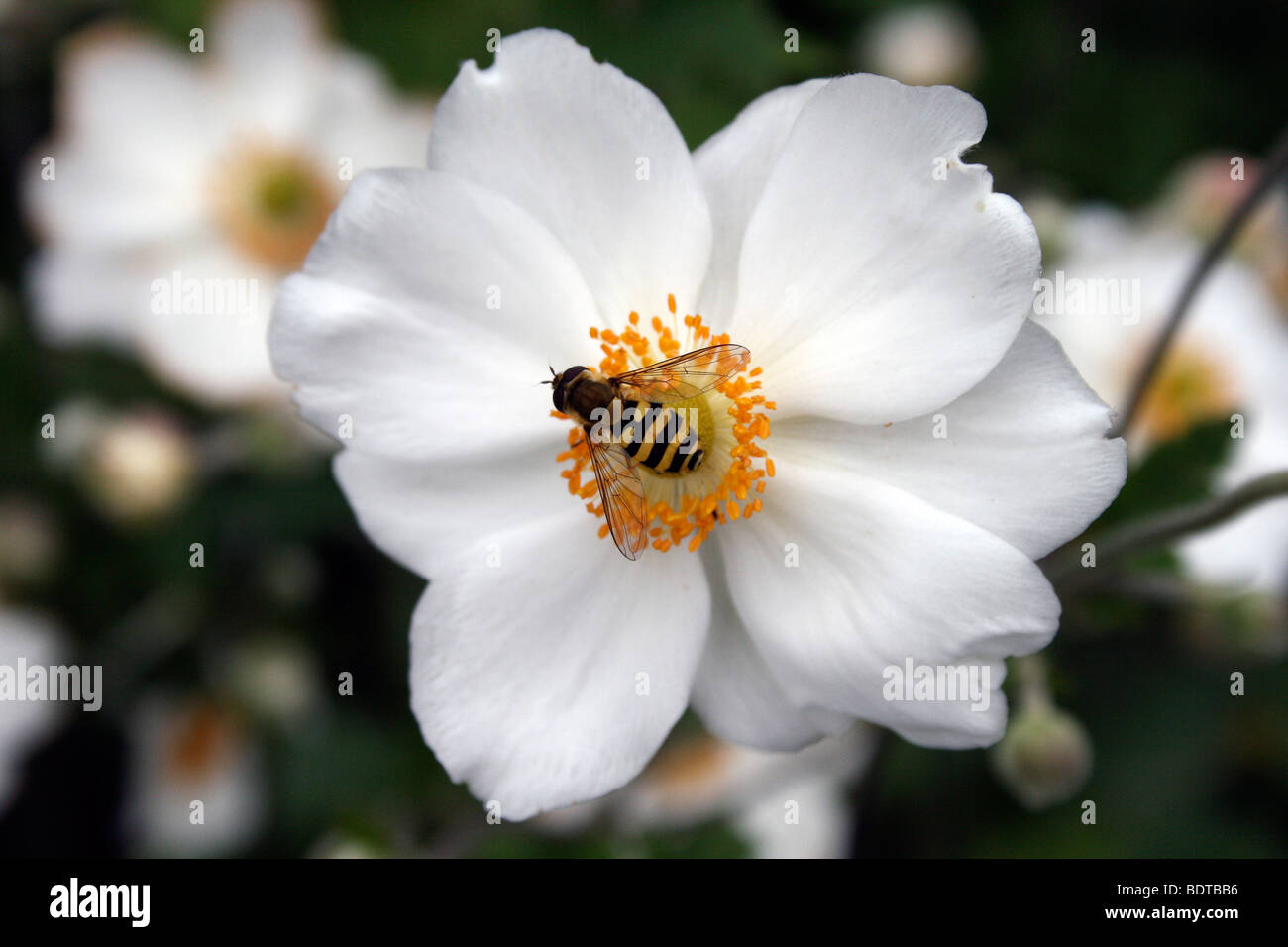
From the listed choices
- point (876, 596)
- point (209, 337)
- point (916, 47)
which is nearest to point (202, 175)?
point (209, 337)

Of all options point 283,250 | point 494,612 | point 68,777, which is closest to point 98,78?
point 283,250

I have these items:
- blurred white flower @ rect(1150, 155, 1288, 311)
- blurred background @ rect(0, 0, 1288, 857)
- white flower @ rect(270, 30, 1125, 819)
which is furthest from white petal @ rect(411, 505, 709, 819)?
blurred white flower @ rect(1150, 155, 1288, 311)

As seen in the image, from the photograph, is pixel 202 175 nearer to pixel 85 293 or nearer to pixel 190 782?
pixel 85 293

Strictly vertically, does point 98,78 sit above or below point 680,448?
above

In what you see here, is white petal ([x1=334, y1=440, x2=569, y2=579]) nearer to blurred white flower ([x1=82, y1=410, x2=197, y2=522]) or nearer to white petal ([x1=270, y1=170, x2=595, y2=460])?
white petal ([x1=270, y1=170, x2=595, y2=460])
